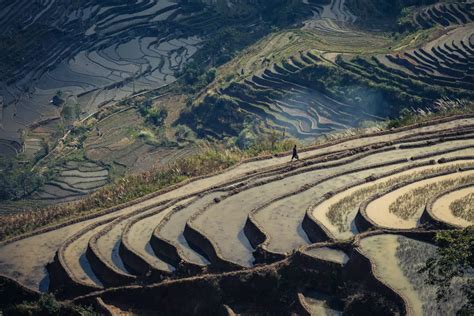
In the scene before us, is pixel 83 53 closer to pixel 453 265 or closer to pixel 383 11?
pixel 383 11

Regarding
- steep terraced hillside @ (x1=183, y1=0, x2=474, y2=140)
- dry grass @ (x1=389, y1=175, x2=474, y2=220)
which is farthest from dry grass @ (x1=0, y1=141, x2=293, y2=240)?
steep terraced hillside @ (x1=183, y1=0, x2=474, y2=140)

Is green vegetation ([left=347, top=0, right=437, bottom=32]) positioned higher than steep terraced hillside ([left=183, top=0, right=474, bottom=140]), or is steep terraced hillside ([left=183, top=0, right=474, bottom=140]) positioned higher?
green vegetation ([left=347, top=0, right=437, bottom=32])

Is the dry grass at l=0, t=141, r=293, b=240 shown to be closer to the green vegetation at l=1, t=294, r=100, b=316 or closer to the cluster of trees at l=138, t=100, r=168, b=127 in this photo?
the green vegetation at l=1, t=294, r=100, b=316

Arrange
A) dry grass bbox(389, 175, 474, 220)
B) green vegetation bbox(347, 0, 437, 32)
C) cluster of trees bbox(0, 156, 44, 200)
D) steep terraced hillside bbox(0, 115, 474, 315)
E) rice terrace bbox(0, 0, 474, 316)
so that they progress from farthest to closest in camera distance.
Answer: green vegetation bbox(347, 0, 437, 32) < cluster of trees bbox(0, 156, 44, 200) < dry grass bbox(389, 175, 474, 220) < rice terrace bbox(0, 0, 474, 316) < steep terraced hillside bbox(0, 115, 474, 315)

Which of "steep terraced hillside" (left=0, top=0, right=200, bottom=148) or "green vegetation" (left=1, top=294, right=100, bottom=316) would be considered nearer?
"green vegetation" (left=1, top=294, right=100, bottom=316)

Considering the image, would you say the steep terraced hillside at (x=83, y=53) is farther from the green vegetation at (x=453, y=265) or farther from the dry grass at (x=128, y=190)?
→ the green vegetation at (x=453, y=265)

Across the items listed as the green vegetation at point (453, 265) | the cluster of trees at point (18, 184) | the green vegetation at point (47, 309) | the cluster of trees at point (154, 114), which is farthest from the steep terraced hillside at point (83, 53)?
the green vegetation at point (453, 265)
